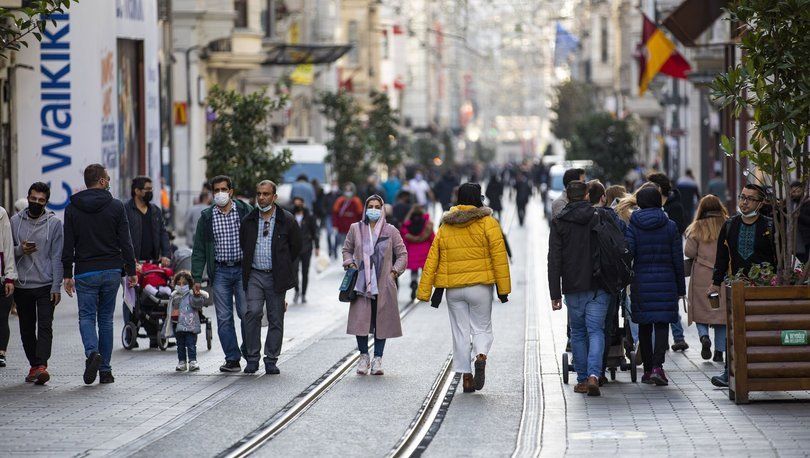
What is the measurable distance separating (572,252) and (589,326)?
603mm

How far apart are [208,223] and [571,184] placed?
3393 mm

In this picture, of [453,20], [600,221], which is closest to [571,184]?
[600,221]

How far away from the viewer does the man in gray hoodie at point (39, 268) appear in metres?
14.4

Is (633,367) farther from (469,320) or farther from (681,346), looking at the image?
(681,346)

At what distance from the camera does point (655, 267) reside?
14.1 meters

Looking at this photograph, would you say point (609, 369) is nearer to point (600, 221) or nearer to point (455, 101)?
point (600, 221)

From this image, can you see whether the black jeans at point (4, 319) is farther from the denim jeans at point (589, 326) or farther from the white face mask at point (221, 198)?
the denim jeans at point (589, 326)

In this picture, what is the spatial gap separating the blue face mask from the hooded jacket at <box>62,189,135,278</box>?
2285 mm

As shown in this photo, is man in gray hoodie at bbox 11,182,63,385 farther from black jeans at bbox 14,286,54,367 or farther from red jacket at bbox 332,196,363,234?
red jacket at bbox 332,196,363,234

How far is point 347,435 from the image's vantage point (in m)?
11.6

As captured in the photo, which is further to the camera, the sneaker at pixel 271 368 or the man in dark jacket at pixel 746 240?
the sneaker at pixel 271 368

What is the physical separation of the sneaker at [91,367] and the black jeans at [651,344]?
447 centimetres

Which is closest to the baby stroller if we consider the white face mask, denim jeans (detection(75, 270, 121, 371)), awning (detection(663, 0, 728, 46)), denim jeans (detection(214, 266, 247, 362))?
denim jeans (detection(214, 266, 247, 362))

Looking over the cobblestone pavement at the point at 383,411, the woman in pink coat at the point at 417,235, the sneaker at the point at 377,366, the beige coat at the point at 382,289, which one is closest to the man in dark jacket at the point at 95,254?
the cobblestone pavement at the point at 383,411
